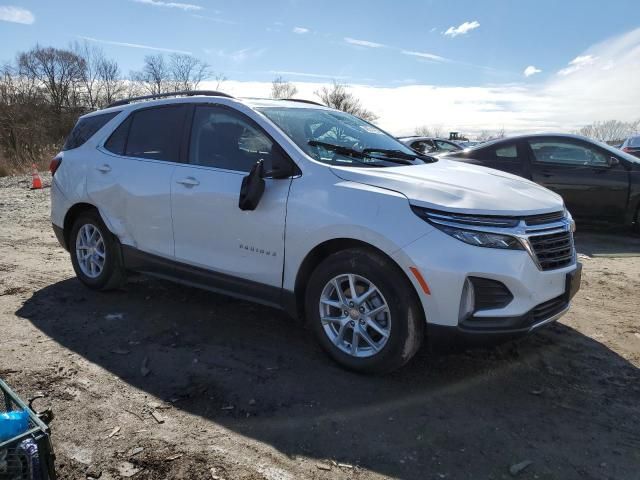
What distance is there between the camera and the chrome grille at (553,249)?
3.18 metres

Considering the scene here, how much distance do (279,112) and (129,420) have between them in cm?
247

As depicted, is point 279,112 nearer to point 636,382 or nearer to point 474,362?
point 474,362

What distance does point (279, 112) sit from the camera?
4.14m

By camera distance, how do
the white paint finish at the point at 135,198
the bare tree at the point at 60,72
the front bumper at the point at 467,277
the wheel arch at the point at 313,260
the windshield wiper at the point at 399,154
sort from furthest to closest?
the bare tree at the point at 60,72
the white paint finish at the point at 135,198
the windshield wiper at the point at 399,154
the wheel arch at the point at 313,260
the front bumper at the point at 467,277

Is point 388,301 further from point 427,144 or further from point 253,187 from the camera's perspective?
point 427,144

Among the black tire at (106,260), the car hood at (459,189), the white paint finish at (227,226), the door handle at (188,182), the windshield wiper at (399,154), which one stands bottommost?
the black tire at (106,260)

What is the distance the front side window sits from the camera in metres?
→ 7.89

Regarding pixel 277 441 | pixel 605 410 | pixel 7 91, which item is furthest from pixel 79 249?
pixel 7 91

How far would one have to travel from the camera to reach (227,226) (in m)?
3.93

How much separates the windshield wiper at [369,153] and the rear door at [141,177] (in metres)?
1.31

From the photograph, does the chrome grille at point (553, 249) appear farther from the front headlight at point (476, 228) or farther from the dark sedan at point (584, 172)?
the dark sedan at point (584, 172)

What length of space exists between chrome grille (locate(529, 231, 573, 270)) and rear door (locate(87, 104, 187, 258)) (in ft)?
9.30

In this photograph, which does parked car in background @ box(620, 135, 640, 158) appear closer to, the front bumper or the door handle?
the front bumper

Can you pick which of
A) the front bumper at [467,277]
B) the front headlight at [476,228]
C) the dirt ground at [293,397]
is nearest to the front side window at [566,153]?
the dirt ground at [293,397]
